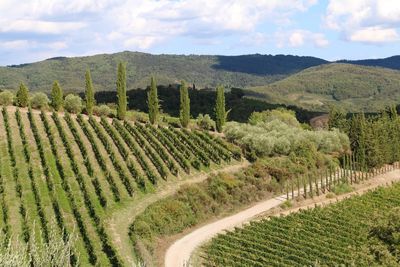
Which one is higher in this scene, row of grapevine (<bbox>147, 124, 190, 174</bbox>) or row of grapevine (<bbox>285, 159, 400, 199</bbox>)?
A: row of grapevine (<bbox>147, 124, 190, 174</bbox>)

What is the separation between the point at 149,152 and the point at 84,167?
11900 mm

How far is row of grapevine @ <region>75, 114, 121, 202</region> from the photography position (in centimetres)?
5551

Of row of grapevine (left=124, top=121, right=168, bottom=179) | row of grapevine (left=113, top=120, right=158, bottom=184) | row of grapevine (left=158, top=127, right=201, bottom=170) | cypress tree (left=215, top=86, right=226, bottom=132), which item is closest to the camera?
row of grapevine (left=113, top=120, right=158, bottom=184)

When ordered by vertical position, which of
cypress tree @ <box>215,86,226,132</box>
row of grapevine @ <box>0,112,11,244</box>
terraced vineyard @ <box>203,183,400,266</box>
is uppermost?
cypress tree @ <box>215,86,226,132</box>

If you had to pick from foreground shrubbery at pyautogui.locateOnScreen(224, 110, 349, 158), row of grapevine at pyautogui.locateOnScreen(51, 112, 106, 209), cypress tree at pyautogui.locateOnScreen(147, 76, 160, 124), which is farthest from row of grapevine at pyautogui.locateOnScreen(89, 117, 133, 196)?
foreground shrubbery at pyautogui.locateOnScreen(224, 110, 349, 158)

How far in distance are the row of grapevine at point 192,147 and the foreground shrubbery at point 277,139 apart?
841 cm

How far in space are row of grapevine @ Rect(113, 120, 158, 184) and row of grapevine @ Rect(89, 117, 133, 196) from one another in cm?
316

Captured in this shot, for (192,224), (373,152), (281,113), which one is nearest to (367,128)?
(373,152)

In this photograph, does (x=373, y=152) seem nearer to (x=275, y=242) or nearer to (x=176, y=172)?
(x=176, y=172)

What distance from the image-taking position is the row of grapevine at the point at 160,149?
220 feet

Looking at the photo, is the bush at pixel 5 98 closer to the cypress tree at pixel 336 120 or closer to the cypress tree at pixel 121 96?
the cypress tree at pixel 121 96

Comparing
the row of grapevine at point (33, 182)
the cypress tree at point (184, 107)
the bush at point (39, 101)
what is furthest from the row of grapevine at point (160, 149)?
the row of grapevine at point (33, 182)

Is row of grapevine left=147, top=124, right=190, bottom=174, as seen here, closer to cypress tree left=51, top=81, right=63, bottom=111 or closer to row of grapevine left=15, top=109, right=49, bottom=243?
cypress tree left=51, top=81, right=63, bottom=111

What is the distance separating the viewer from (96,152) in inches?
2571
